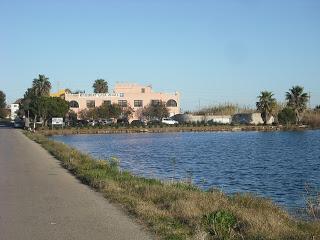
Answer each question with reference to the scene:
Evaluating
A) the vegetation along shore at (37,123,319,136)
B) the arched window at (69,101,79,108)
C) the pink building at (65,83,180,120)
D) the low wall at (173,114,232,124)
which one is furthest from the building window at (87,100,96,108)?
the vegetation along shore at (37,123,319,136)

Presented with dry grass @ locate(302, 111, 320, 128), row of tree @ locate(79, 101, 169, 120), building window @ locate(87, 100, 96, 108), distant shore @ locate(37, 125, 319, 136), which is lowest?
distant shore @ locate(37, 125, 319, 136)

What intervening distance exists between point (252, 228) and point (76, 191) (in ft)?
24.4

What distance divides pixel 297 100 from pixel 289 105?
8.12 feet

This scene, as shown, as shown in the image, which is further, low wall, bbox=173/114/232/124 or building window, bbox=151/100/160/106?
low wall, bbox=173/114/232/124

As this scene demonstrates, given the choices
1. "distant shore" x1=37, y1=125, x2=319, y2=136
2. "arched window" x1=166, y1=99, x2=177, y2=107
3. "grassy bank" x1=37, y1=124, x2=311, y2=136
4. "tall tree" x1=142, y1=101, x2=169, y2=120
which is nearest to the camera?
"grassy bank" x1=37, y1=124, x2=311, y2=136

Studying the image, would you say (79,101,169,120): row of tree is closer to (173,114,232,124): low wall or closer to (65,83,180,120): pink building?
(65,83,180,120): pink building

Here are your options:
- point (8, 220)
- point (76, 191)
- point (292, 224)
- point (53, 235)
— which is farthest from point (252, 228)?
point (76, 191)

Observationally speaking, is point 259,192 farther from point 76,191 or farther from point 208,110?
point 208,110

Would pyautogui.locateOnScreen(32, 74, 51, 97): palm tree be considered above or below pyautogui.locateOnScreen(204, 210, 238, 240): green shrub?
above

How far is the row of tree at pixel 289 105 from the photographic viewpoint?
11072cm

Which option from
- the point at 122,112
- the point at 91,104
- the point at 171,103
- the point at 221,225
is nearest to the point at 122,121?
the point at 122,112

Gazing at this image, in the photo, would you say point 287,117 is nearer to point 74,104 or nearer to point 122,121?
point 122,121

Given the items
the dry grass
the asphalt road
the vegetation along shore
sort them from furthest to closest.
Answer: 1. the dry grass
2. the vegetation along shore
3. the asphalt road

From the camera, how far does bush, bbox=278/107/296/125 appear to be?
112 metres
